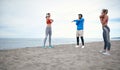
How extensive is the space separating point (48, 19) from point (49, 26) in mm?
542

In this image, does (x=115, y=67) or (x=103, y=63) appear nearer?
(x=115, y=67)

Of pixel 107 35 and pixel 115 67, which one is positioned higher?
pixel 107 35

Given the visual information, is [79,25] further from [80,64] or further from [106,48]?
[80,64]

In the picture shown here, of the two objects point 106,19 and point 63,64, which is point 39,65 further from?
point 106,19

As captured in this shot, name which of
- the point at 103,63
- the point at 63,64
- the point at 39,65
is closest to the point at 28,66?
the point at 39,65

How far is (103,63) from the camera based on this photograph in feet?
22.5

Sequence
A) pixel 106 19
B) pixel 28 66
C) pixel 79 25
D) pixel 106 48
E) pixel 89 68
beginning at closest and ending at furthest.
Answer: pixel 89 68
pixel 28 66
pixel 106 19
pixel 106 48
pixel 79 25

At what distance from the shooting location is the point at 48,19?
1184 cm

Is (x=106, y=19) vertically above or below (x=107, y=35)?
above

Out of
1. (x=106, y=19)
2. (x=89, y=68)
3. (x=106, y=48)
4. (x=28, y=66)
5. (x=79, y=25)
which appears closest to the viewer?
(x=89, y=68)

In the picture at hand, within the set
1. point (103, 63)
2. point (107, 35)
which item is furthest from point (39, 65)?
point (107, 35)

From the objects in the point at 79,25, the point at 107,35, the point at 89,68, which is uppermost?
the point at 79,25

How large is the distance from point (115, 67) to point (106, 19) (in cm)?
330

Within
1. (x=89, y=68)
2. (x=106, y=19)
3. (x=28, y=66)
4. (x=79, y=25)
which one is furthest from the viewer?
(x=79, y=25)
